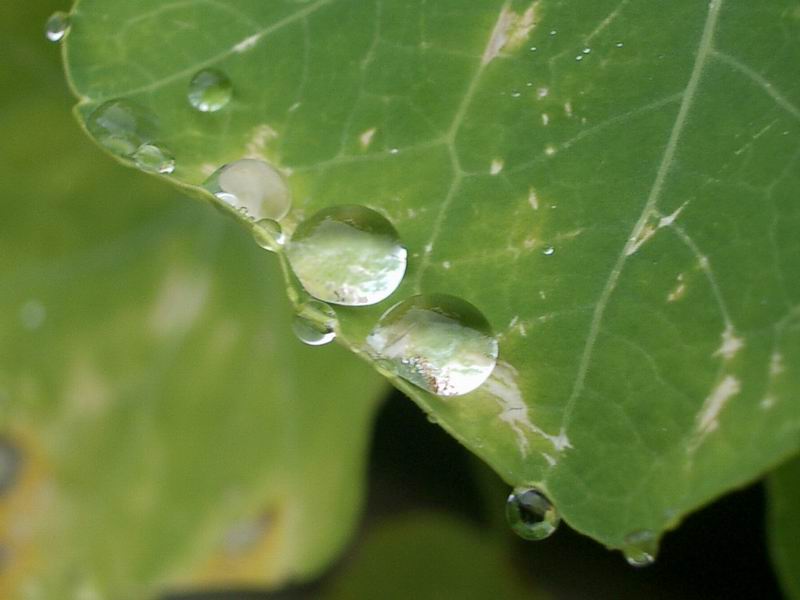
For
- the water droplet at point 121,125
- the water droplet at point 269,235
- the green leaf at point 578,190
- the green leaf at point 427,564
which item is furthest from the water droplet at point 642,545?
the green leaf at point 427,564

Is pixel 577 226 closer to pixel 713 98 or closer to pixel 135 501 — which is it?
pixel 713 98

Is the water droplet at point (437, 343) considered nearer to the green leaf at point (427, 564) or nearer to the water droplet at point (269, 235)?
the water droplet at point (269, 235)

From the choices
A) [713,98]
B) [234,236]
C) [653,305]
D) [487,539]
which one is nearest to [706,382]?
[653,305]

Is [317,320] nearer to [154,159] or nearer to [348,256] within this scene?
[348,256]

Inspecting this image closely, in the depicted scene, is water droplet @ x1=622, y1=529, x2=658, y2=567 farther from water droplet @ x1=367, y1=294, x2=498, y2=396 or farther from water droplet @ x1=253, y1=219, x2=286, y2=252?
water droplet @ x1=253, y1=219, x2=286, y2=252

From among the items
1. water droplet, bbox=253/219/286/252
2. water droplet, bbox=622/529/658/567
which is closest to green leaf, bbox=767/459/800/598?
water droplet, bbox=622/529/658/567
